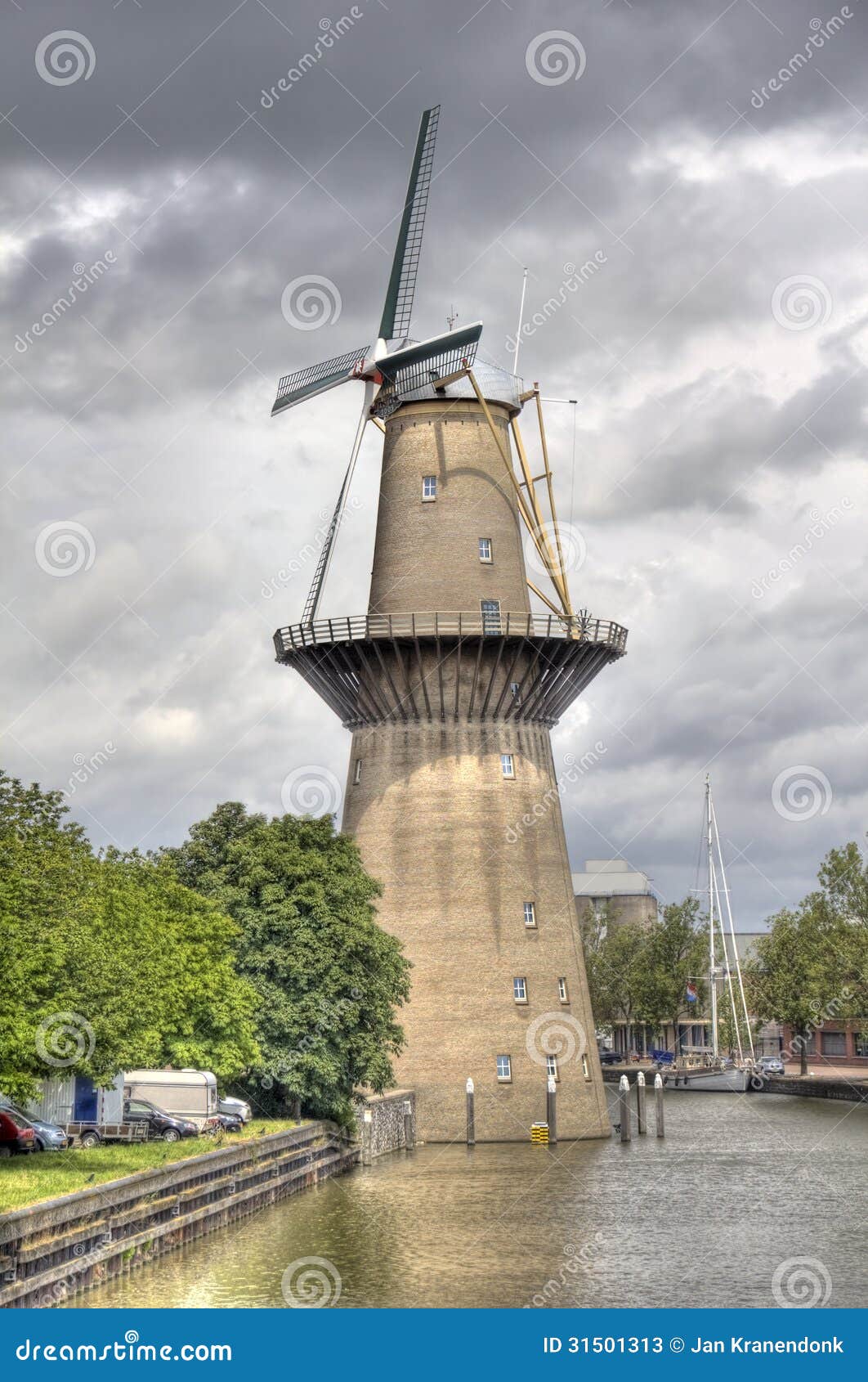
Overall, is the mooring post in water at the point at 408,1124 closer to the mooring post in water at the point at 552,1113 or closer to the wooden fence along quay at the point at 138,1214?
the mooring post in water at the point at 552,1113

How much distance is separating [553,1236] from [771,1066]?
7001 centimetres

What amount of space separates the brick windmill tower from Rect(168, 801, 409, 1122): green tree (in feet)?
16.1

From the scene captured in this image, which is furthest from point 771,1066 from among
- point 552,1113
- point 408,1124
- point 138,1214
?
point 138,1214

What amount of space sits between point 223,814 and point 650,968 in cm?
7187

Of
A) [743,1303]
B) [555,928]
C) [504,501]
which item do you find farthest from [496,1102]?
[743,1303]

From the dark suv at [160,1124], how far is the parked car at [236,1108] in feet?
16.4

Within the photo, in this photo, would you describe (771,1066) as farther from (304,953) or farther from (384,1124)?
(304,953)

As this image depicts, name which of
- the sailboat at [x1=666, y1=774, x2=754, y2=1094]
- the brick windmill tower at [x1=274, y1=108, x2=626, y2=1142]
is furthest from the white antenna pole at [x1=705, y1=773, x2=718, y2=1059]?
the brick windmill tower at [x1=274, y1=108, x2=626, y2=1142]

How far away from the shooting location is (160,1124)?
46.0 meters

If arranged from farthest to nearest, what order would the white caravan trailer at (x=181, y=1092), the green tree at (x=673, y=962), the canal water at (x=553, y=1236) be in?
the green tree at (x=673, y=962) < the white caravan trailer at (x=181, y=1092) < the canal water at (x=553, y=1236)

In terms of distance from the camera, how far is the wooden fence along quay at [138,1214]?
1082 inches

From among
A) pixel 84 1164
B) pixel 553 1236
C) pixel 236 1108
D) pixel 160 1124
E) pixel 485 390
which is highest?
pixel 485 390

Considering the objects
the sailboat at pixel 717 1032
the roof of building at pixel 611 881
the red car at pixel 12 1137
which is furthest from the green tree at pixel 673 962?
the red car at pixel 12 1137

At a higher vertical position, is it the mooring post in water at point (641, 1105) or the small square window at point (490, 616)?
the small square window at point (490, 616)
